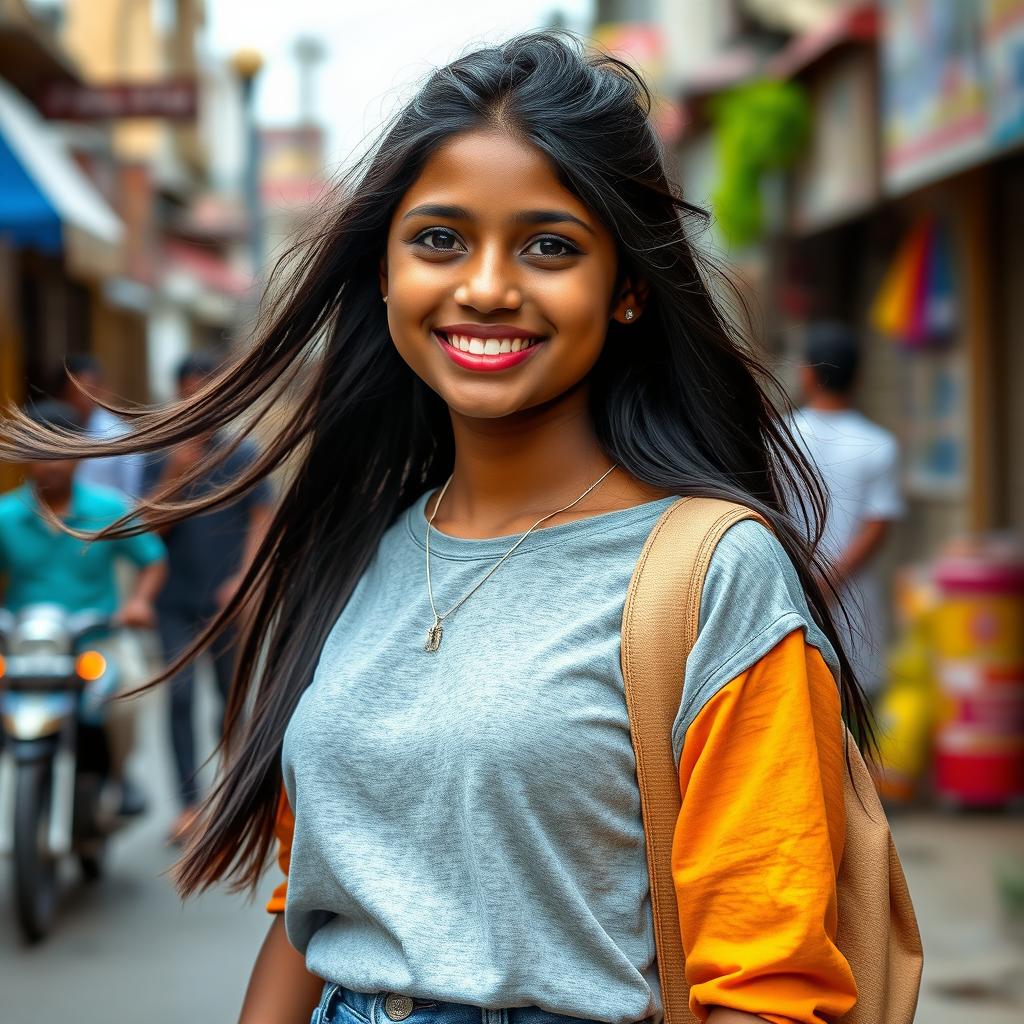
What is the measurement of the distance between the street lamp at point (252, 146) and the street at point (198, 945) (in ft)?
31.2

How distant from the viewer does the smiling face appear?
1.84 meters

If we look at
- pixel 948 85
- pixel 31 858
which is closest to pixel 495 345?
pixel 31 858

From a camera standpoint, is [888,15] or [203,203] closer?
[888,15]

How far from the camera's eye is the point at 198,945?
5.56 metres

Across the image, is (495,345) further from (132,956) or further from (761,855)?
(132,956)

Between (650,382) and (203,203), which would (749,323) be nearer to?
(650,382)

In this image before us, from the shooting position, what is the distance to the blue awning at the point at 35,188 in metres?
10.8

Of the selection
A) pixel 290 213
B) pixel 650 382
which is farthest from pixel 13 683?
pixel 650 382

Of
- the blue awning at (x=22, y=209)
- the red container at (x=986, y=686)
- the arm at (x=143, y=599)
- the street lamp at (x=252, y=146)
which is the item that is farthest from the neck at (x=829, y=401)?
the street lamp at (x=252, y=146)

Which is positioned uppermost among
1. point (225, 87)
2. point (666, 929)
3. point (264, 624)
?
point (225, 87)

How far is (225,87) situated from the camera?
45.3 meters

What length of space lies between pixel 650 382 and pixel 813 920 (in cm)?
72

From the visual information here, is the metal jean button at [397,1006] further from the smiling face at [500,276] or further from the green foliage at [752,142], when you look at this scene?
the green foliage at [752,142]

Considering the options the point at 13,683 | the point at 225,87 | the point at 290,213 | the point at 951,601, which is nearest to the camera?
the point at 290,213
